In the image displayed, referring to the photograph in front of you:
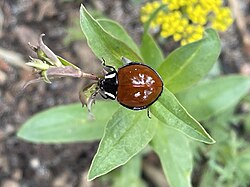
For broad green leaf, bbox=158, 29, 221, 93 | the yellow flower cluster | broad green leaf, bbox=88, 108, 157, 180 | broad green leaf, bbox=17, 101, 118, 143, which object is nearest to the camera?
broad green leaf, bbox=88, 108, 157, 180

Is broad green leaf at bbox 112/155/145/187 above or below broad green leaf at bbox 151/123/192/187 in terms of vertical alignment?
below

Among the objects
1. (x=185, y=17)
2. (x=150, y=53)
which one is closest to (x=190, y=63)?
(x=150, y=53)

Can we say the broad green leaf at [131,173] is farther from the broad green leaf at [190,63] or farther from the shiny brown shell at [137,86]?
the shiny brown shell at [137,86]

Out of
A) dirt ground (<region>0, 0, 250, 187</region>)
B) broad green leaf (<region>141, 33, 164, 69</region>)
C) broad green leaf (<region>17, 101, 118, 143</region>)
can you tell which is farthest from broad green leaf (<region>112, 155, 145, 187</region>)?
broad green leaf (<region>141, 33, 164, 69</region>)

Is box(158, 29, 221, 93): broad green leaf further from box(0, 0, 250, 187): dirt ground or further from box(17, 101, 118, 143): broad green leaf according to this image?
box(0, 0, 250, 187): dirt ground

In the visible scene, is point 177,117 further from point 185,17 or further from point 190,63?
point 185,17

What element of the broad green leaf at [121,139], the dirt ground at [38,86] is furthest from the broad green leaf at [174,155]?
the dirt ground at [38,86]

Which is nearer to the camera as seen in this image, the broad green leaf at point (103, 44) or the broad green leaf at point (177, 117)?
the broad green leaf at point (177, 117)
